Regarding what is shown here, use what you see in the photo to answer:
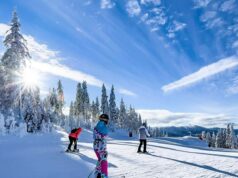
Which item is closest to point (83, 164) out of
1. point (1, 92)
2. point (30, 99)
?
point (30, 99)

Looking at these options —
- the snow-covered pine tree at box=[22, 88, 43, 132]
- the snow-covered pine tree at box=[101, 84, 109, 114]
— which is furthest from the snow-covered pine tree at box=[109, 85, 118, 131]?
the snow-covered pine tree at box=[22, 88, 43, 132]

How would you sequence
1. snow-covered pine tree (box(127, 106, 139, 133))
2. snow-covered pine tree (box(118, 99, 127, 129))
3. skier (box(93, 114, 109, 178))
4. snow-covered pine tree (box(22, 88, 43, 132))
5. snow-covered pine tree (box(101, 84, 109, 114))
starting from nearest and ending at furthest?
1. skier (box(93, 114, 109, 178))
2. snow-covered pine tree (box(22, 88, 43, 132))
3. snow-covered pine tree (box(101, 84, 109, 114))
4. snow-covered pine tree (box(118, 99, 127, 129))
5. snow-covered pine tree (box(127, 106, 139, 133))

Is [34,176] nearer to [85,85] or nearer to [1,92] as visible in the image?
[1,92]

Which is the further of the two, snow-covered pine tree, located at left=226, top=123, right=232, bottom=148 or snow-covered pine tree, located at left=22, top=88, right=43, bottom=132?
snow-covered pine tree, located at left=226, top=123, right=232, bottom=148

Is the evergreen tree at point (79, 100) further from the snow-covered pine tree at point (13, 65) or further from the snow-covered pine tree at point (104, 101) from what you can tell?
the snow-covered pine tree at point (13, 65)

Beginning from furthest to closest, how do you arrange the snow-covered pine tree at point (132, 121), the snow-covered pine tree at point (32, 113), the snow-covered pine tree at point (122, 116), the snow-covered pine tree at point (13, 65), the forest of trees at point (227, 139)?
the snow-covered pine tree at point (132, 121) → the snow-covered pine tree at point (122, 116) → the forest of trees at point (227, 139) → the snow-covered pine tree at point (13, 65) → the snow-covered pine tree at point (32, 113)

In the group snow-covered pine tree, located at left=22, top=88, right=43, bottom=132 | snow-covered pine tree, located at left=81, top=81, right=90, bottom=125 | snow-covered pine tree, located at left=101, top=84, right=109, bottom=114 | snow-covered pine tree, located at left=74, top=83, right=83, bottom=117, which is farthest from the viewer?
snow-covered pine tree, located at left=101, top=84, right=109, bottom=114

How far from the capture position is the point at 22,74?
37.6 m

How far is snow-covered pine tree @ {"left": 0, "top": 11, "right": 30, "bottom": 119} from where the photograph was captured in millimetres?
35062

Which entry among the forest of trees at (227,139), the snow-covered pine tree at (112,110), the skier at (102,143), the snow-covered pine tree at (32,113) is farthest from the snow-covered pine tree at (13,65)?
the forest of trees at (227,139)

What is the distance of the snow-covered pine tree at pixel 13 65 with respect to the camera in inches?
1380

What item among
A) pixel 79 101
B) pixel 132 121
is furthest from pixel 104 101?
pixel 132 121

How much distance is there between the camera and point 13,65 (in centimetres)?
3681

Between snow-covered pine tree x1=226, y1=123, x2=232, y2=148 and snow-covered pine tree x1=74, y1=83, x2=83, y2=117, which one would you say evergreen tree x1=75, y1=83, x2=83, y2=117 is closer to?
snow-covered pine tree x1=74, y1=83, x2=83, y2=117
